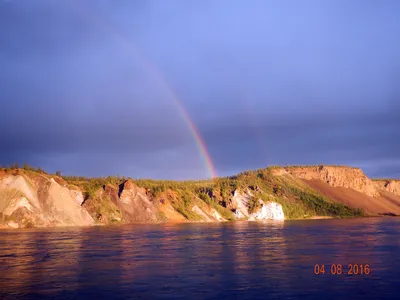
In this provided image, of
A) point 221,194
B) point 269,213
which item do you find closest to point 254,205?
point 269,213

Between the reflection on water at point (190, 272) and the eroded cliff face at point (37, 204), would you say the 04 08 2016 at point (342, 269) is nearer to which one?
the reflection on water at point (190, 272)

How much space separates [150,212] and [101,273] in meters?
77.3

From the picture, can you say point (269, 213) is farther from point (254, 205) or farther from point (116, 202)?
point (116, 202)

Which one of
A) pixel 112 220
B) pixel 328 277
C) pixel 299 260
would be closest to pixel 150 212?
pixel 112 220

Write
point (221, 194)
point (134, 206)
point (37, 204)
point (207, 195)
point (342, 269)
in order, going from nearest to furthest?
1. point (342, 269)
2. point (37, 204)
3. point (134, 206)
4. point (207, 195)
5. point (221, 194)

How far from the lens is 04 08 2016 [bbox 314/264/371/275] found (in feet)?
92.0

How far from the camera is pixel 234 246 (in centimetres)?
4578

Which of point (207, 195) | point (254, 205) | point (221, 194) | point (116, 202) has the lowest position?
point (116, 202)

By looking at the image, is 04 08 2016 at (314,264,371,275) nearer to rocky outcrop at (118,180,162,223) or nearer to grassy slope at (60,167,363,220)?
grassy slope at (60,167,363,220)

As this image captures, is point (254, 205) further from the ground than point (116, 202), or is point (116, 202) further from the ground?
point (254, 205)

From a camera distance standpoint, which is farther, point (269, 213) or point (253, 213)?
point (269, 213)

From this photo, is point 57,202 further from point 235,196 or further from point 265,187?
point 265,187

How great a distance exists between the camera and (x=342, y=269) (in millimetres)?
29453

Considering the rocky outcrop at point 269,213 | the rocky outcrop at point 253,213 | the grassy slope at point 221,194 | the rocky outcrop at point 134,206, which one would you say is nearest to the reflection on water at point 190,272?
the rocky outcrop at point 134,206
